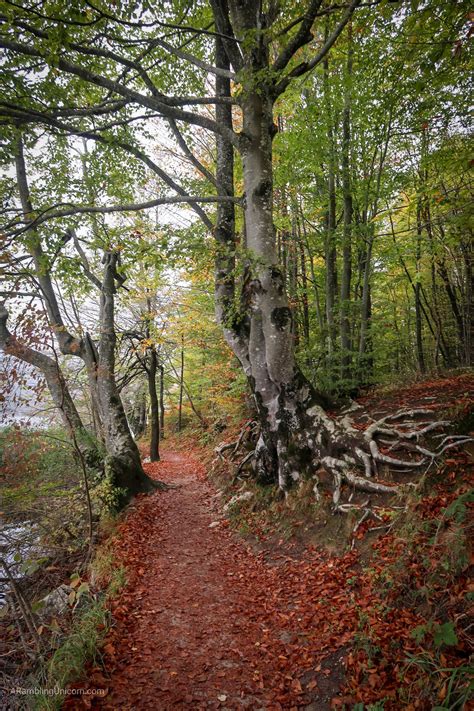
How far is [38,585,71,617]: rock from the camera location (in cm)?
449

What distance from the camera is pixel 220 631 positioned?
4.04 m

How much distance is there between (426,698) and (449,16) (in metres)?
6.28

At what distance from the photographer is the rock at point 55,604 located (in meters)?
4.49

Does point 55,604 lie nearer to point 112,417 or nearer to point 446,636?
point 446,636

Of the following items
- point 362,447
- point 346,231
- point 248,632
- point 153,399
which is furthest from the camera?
point 153,399

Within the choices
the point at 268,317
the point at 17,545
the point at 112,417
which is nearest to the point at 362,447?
the point at 268,317

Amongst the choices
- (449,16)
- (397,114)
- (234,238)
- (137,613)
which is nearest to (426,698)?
(137,613)

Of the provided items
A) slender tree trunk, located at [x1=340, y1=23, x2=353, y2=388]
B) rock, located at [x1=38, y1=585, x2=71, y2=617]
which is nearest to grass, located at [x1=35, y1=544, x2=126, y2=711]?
Result: rock, located at [x1=38, y1=585, x2=71, y2=617]

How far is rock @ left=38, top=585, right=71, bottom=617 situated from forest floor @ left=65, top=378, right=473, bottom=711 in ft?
2.35

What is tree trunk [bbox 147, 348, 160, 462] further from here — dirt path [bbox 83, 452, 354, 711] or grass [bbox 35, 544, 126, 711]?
grass [bbox 35, 544, 126, 711]

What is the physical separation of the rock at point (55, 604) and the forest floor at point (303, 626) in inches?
28.2

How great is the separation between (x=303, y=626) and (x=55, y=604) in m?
3.43

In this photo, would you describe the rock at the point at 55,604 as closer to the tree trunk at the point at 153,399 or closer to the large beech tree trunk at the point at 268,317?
the large beech tree trunk at the point at 268,317

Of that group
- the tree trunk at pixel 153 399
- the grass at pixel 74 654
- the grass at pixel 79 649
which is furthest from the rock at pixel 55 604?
the tree trunk at pixel 153 399
